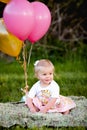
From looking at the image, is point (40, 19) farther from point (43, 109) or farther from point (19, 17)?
point (43, 109)

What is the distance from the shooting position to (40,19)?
20.0ft

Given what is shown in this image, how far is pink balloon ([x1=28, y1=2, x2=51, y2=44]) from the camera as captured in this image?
6.05m

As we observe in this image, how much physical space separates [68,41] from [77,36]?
8.2 inches

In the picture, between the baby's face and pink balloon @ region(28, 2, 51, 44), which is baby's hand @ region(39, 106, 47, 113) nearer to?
the baby's face

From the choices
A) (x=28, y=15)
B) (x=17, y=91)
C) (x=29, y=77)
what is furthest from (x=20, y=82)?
(x=28, y=15)

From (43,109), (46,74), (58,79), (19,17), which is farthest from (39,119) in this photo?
(58,79)

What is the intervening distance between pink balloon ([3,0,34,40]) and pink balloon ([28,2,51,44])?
0.24ft

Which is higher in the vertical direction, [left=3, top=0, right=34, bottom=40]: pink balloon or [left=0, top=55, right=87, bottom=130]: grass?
[left=3, top=0, right=34, bottom=40]: pink balloon

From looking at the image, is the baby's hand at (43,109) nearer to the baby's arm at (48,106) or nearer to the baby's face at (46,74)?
the baby's arm at (48,106)

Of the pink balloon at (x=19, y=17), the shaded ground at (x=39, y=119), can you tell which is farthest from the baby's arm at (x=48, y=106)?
the pink balloon at (x=19, y=17)

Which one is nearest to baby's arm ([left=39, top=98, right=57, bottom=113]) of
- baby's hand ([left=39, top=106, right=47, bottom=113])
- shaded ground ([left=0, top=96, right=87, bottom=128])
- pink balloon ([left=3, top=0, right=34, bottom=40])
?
baby's hand ([left=39, top=106, right=47, bottom=113])

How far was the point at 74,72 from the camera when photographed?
8.28 metres

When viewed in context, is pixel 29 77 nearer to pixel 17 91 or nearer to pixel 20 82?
pixel 20 82

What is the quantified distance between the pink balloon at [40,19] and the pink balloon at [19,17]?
7 centimetres
